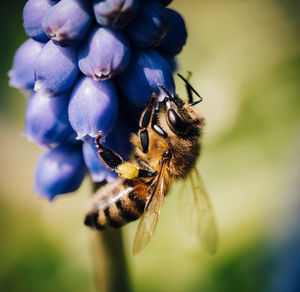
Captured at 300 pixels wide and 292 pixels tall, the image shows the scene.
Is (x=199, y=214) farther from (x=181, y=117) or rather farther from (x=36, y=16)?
(x=36, y=16)

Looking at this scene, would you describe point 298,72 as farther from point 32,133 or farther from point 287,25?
point 32,133

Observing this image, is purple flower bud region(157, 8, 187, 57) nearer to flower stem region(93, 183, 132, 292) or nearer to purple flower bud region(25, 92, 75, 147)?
→ purple flower bud region(25, 92, 75, 147)

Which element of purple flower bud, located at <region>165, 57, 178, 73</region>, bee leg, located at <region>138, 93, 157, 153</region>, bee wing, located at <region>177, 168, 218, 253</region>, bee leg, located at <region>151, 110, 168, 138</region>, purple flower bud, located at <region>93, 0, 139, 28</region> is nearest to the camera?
purple flower bud, located at <region>93, 0, 139, 28</region>

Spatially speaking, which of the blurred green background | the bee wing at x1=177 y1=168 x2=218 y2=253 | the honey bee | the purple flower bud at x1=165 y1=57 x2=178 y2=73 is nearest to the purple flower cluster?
the honey bee

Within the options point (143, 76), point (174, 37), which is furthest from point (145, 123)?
point (174, 37)

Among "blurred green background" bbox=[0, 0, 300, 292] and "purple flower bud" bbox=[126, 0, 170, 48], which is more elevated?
"purple flower bud" bbox=[126, 0, 170, 48]

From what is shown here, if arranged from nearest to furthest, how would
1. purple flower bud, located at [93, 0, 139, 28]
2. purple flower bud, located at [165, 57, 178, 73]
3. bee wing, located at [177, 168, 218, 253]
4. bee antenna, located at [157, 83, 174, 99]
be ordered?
1. purple flower bud, located at [93, 0, 139, 28]
2. bee antenna, located at [157, 83, 174, 99]
3. purple flower bud, located at [165, 57, 178, 73]
4. bee wing, located at [177, 168, 218, 253]

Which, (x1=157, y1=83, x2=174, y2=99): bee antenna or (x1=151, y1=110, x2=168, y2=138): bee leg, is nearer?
(x1=157, y1=83, x2=174, y2=99): bee antenna
